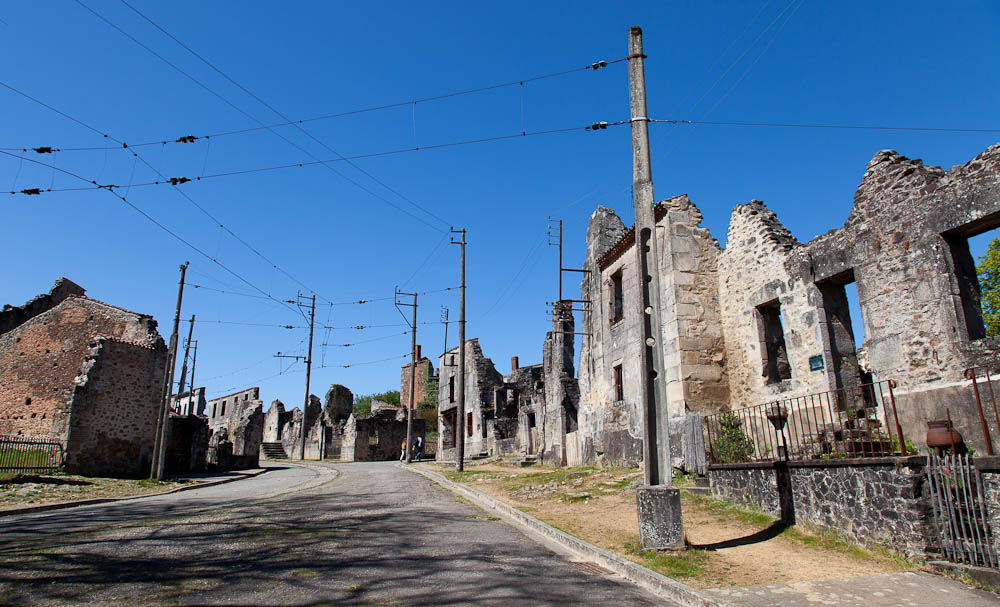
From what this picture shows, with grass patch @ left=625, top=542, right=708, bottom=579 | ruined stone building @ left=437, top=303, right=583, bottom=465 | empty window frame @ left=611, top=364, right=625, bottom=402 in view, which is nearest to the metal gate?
grass patch @ left=625, top=542, right=708, bottom=579

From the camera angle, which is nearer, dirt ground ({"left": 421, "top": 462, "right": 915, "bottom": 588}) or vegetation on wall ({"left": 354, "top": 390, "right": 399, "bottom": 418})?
dirt ground ({"left": 421, "top": 462, "right": 915, "bottom": 588})

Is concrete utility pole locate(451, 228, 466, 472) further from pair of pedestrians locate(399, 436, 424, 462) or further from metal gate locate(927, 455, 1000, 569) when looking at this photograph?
metal gate locate(927, 455, 1000, 569)

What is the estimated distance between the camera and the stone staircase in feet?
139

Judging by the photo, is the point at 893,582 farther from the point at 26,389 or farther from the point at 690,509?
the point at 26,389

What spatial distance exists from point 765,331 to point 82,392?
20368mm

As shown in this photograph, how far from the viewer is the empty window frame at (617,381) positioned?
58.6 ft

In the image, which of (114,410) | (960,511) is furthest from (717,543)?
(114,410)

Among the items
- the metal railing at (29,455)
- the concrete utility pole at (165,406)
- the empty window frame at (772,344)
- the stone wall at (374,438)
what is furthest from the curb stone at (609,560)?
the stone wall at (374,438)

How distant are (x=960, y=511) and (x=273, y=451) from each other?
142ft

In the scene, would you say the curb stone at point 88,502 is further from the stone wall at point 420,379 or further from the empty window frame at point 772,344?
the stone wall at point 420,379

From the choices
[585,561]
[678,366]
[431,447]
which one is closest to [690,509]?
[585,561]

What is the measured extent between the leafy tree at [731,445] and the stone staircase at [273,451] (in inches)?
1464

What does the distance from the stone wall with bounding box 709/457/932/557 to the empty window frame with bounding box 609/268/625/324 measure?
1010cm

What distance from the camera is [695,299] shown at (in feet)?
47.8
